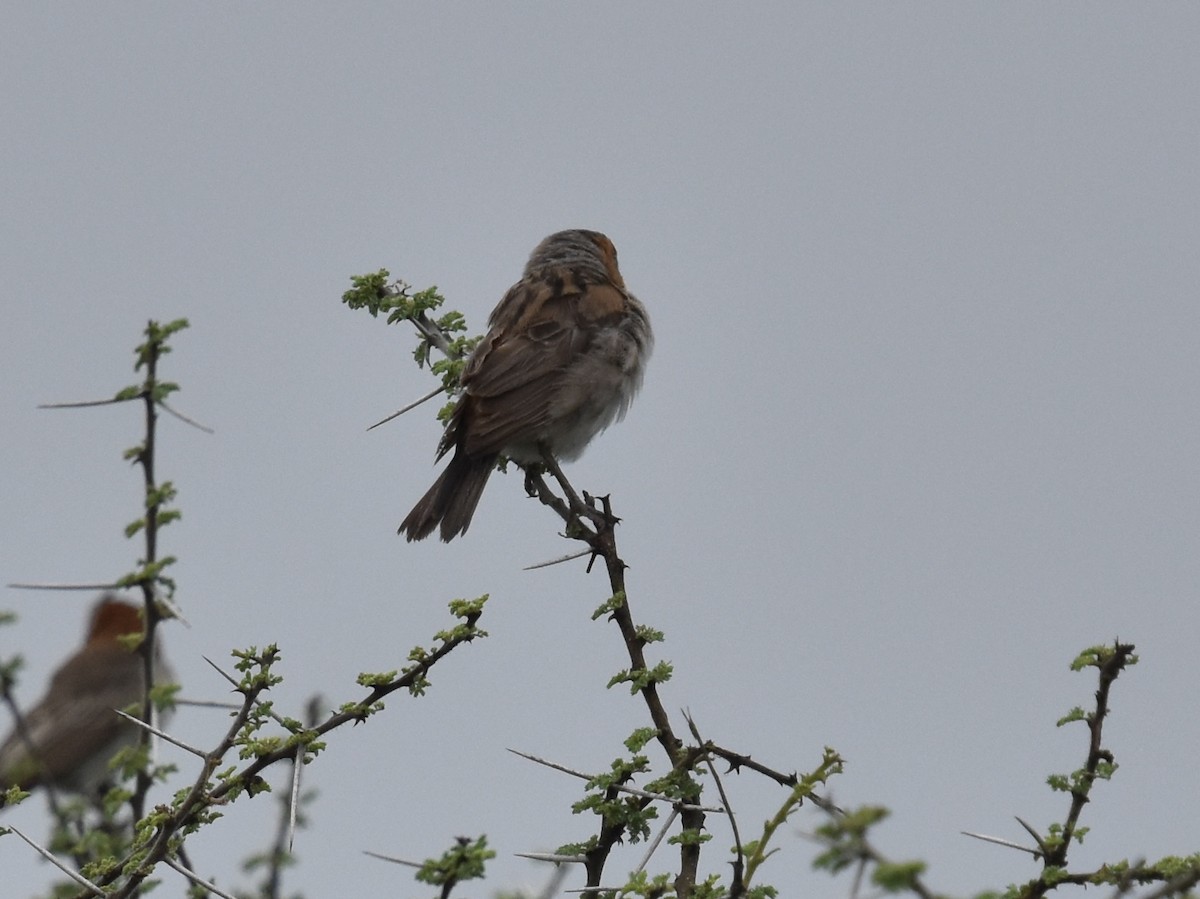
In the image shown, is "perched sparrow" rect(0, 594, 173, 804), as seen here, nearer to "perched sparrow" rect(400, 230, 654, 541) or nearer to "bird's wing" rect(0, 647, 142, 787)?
"bird's wing" rect(0, 647, 142, 787)

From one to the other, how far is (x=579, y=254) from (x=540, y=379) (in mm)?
2035

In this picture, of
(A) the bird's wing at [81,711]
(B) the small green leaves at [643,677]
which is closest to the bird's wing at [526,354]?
(B) the small green leaves at [643,677]

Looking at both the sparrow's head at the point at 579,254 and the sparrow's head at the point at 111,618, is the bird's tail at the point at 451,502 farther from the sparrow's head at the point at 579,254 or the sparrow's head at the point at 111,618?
the sparrow's head at the point at 111,618

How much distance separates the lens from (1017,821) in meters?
3.56

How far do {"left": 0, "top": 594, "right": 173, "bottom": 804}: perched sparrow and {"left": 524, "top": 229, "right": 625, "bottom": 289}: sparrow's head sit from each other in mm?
3287

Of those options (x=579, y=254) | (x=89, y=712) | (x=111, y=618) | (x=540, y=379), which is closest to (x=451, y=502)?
(x=540, y=379)

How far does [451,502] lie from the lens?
7.25 meters

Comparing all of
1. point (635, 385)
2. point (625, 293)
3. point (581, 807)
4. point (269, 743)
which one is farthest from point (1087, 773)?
point (625, 293)

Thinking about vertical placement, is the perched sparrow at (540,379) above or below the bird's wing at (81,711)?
above

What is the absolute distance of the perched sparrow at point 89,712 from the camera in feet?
34.4

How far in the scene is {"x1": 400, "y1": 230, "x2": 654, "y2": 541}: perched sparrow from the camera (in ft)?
24.0

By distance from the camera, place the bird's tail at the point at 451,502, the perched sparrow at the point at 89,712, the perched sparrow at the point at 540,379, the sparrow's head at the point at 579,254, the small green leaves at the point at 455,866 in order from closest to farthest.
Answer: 1. the small green leaves at the point at 455,866
2. the bird's tail at the point at 451,502
3. the perched sparrow at the point at 540,379
4. the sparrow's head at the point at 579,254
5. the perched sparrow at the point at 89,712

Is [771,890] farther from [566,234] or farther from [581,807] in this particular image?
[566,234]

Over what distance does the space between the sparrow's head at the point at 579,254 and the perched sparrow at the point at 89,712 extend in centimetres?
329
